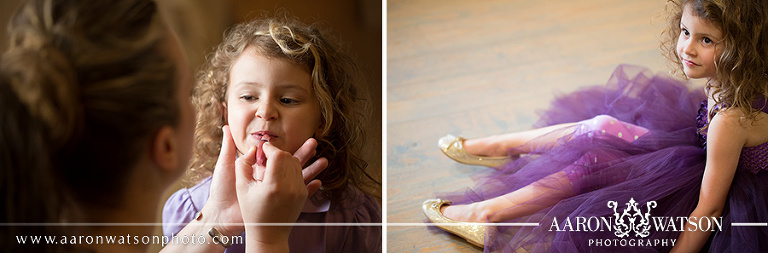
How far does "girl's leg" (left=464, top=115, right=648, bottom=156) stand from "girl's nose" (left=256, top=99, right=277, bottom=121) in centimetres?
62

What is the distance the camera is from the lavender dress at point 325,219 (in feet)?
5.56

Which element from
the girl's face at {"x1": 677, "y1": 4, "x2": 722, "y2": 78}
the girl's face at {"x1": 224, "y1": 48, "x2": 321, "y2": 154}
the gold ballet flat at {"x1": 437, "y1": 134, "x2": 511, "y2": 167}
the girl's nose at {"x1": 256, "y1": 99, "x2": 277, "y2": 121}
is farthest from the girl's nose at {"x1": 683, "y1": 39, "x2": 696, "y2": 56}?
the girl's nose at {"x1": 256, "y1": 99, "x2": 277, "y2": 121}

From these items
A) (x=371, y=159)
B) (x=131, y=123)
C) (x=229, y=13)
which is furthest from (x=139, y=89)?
(x=371, y=159)

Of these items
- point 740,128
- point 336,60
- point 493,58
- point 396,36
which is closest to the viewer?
point 740,128

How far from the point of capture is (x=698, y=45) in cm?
163

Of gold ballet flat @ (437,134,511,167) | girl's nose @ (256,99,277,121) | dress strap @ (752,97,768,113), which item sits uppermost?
girl's nose @ (256,99,277,121)

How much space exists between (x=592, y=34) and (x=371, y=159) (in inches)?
31.0

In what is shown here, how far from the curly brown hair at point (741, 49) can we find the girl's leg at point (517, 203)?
0.44m

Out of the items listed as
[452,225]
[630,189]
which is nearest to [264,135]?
[452,225]

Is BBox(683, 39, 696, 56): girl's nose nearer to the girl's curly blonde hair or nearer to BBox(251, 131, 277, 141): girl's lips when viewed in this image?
the girl's curly blonde hair

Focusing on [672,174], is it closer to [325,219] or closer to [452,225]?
[452,225]

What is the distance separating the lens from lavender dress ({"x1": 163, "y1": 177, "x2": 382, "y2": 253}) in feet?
5.56

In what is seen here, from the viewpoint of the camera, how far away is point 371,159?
5.74 feet

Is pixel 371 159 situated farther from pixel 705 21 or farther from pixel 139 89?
pixel 705 21
